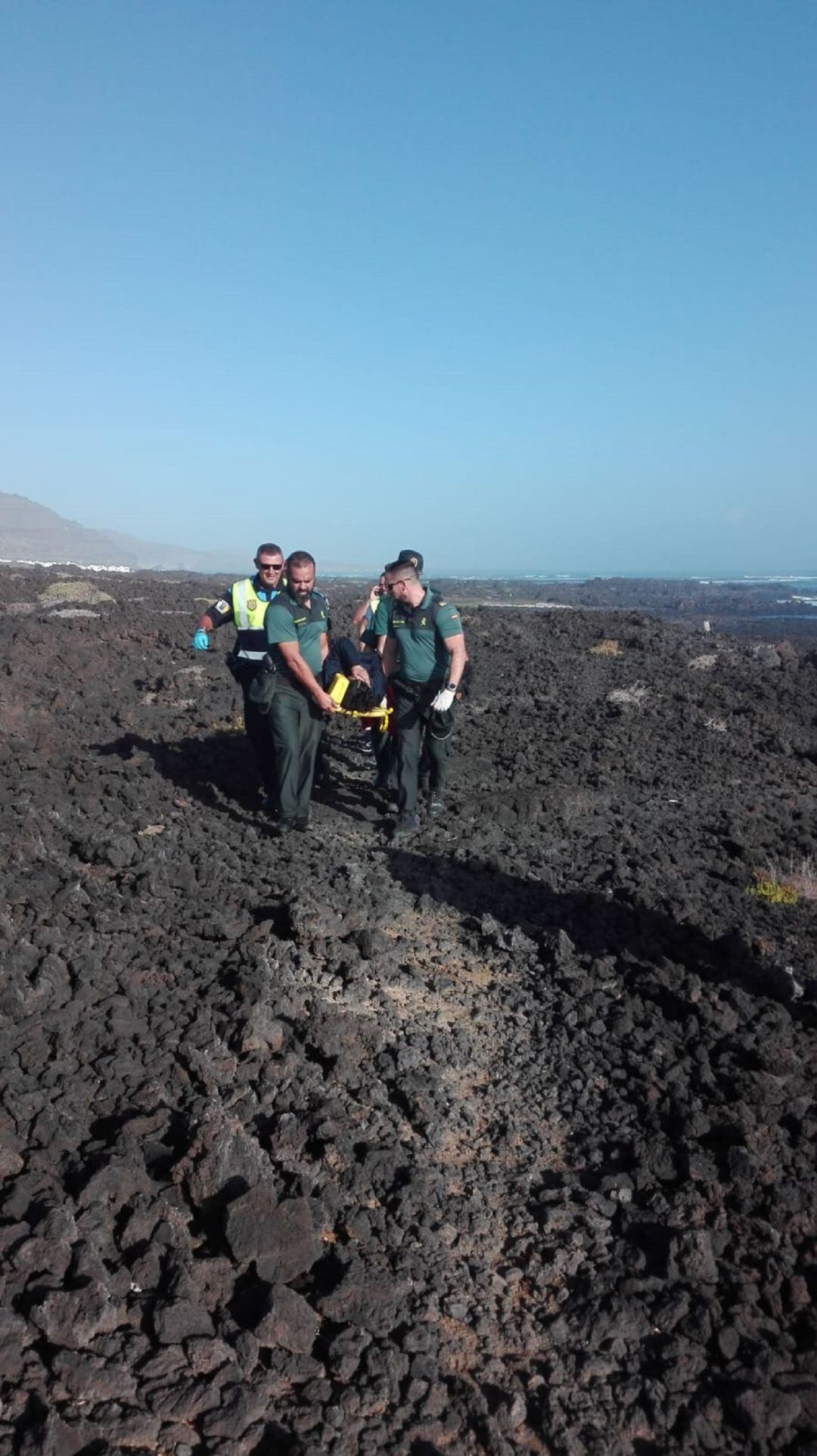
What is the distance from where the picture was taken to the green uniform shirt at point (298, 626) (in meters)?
7.30

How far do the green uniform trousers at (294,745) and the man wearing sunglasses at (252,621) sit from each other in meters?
0.28

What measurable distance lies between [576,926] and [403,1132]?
2.27 meters

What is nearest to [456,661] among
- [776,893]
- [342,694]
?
[342,694]

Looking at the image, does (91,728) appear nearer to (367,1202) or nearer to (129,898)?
(129,898)

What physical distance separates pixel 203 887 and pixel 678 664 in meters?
12.5

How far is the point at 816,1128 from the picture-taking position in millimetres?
4074

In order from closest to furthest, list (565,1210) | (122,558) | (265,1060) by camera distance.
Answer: (565,1210) → (265,1060) → (122,558)

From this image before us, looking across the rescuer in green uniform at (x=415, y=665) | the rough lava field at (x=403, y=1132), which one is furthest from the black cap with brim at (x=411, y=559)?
the rough lava field at (x=403, y=1132)

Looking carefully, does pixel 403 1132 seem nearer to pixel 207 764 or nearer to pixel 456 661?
pixel 456 661

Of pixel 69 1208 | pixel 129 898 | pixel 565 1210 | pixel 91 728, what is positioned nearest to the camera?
pixel 69 1208

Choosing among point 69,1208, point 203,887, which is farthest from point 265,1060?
point 203,887

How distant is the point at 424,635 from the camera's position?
25.1ft

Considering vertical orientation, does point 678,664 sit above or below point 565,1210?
above

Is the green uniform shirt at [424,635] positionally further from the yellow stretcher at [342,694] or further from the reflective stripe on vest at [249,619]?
the reflective stripe on vest at [249,619]
